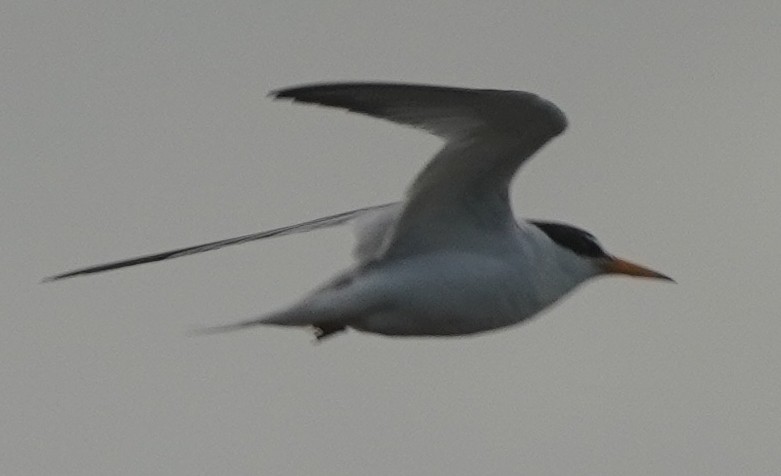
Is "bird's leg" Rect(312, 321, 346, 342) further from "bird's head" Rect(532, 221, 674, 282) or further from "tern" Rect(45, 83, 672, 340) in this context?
"bird's head" Rect(532, 221, 674, 282)

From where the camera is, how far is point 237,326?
10.8 metres

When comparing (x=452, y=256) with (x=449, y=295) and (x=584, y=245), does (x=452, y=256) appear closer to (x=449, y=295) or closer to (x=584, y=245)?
(x=449, y=295)

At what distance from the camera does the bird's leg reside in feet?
37.2

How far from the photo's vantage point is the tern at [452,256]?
10.8m

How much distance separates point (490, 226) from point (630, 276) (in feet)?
5.62

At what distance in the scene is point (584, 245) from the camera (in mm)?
12211

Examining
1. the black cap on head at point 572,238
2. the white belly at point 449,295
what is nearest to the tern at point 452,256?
the white belly at point 449,295

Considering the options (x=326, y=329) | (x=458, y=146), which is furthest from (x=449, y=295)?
(x=458, y=146)

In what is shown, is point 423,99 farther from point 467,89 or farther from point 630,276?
point 630,276

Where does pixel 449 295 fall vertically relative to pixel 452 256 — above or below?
below

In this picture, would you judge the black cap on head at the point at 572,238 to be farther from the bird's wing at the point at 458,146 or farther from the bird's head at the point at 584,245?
the bird's wing at the point at 458,146

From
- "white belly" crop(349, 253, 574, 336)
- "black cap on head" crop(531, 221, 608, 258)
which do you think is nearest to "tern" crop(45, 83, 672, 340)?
"white belly" crop(349, 253, 574, 336)

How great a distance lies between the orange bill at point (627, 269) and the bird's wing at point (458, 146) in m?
1.28

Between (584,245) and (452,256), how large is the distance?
113cm
